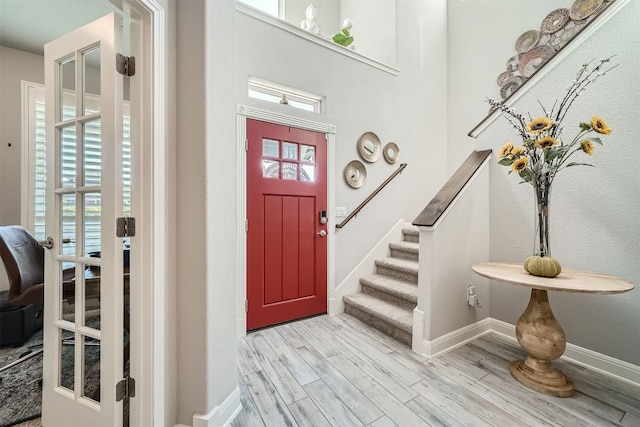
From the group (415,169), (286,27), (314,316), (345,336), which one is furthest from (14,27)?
(415,169)

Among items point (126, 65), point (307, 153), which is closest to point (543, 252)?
point (307, 153)

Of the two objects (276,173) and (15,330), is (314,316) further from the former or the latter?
(15,330)

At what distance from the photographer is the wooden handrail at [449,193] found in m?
1.90

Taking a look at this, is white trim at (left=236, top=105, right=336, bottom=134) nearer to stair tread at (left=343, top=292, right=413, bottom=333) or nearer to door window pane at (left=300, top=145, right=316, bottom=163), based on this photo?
door window pane at (left=300, top=145, right=316, bottom=163)

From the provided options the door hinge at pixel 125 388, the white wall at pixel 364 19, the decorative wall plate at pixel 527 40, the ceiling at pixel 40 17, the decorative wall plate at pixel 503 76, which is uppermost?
the white wall at pixel 364 19

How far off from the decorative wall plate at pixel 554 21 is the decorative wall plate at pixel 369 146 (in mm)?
2170

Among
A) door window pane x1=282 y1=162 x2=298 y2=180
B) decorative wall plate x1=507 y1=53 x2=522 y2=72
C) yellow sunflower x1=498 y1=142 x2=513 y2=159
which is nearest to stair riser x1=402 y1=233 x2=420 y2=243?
yellow sunflower x1=498 y1=142 x2=513 y2=159

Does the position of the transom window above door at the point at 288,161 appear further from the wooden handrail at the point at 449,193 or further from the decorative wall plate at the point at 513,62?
the decorative wall plate at the point at 513,62

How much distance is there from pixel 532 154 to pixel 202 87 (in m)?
2.09

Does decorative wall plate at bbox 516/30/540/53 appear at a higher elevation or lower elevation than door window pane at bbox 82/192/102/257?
higher

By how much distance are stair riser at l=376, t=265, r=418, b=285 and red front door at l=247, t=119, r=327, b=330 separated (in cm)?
73

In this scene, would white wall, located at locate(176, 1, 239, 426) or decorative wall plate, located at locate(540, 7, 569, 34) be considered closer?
white wall, located at locate(176, 1, 239, 426)

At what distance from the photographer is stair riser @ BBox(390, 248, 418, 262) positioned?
285 centimetres

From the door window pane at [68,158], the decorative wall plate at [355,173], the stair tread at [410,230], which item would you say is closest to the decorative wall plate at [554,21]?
the decorative wall plate at [355,173]
